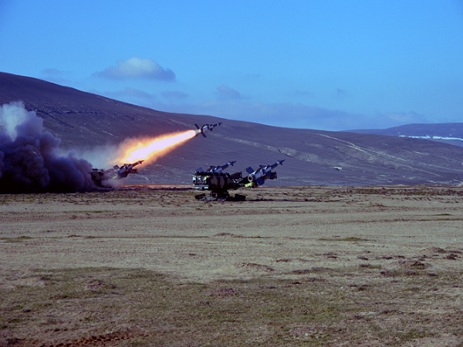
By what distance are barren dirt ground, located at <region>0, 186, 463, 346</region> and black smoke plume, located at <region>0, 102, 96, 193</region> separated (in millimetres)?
29921

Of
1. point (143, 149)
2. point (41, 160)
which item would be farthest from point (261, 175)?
point (41, 160)

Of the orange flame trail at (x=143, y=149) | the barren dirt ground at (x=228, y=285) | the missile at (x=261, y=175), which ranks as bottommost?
the barren dirt ground at (x=228, y=285)

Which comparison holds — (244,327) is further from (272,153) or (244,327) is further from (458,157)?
(458,157)

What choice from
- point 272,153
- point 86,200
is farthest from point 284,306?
point 272,153

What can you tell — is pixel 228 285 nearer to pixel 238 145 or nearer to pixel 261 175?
pixel 261 175

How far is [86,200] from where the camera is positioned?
53.6 m

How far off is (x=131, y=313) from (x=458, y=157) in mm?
159121

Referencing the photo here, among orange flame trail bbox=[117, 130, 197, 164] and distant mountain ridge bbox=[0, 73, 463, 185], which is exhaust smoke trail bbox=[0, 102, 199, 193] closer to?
orange flame trail bbox=[117, 130, 197, 164]

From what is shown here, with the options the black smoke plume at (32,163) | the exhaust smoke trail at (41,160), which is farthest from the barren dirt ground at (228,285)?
the exhaust smoke trail at (41,160)

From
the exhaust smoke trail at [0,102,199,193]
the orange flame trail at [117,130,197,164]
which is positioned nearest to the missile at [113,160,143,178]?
the exhaust smoke trail at [0,102,199,193]

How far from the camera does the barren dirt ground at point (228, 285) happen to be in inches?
506

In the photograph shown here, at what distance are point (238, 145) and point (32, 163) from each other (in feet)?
253

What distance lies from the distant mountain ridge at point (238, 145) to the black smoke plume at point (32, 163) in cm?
2705

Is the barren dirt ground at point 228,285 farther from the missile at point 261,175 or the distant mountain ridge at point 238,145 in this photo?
the distant mountain ridge at point 238,145
